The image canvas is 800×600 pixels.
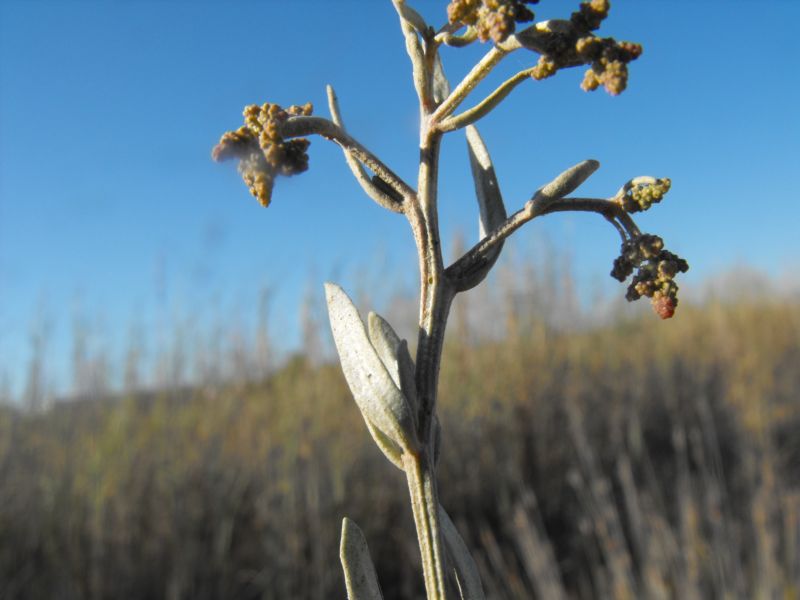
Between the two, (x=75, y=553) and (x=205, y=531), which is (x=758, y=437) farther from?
(x=75, y=553)

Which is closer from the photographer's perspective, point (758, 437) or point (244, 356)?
point (758, 437)

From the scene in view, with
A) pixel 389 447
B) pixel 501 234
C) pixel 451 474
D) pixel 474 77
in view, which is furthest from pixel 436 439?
pixel 451 474

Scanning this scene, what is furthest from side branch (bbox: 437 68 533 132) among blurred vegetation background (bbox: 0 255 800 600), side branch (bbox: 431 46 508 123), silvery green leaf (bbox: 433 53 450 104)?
blurred vegetation background (bbox: 0 255 800 600)

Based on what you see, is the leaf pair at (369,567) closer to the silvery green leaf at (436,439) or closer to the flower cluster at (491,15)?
the silvery green leaf at (436,439)

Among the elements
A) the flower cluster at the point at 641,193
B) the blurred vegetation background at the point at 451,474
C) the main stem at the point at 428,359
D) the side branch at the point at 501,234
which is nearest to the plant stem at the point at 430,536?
the main stem at the point at 428,359

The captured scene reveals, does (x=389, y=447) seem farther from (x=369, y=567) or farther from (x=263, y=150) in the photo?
(x=263, y=150)

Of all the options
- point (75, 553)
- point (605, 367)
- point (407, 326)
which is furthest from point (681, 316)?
point (75, 553)

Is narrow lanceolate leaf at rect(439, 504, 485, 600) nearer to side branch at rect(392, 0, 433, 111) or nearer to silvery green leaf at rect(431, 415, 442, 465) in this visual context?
silvery green leaf at rect(431, 415, 442, 465)
